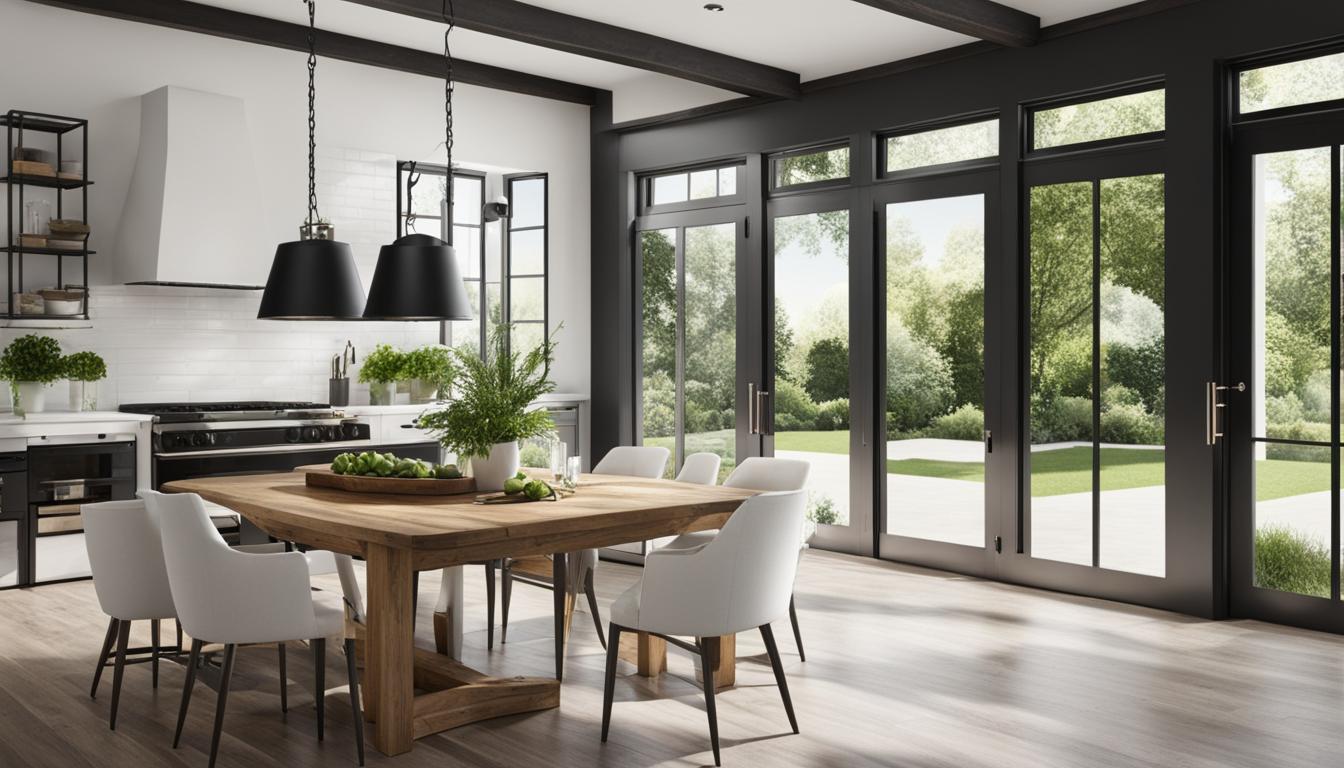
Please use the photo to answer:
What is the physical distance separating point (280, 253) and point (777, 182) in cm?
420

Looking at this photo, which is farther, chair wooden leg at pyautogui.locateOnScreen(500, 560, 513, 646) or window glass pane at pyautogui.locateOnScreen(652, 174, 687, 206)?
window glass pane at pyautogui.locateOnScreen(652, 174, 687, 206)

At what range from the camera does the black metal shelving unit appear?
633cm

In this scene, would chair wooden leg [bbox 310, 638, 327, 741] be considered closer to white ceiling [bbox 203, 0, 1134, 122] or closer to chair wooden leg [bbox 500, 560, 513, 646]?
chair wooden leg [bbox 500, 560, 513, 646]

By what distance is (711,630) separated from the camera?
3691 millimetres

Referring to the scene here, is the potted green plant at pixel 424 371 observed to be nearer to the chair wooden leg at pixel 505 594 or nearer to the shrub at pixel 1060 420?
the chair wooden leg at pixel 505 594

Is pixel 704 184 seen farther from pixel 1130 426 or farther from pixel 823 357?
pixel 1130 426

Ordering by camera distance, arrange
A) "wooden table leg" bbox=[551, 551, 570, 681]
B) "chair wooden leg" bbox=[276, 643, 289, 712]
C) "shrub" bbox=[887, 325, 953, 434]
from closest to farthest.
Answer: "chair wooden leg" bbox=[276, 643, 289, 712] → "wooden table leg" bbox=[551, 551, 570, 681] → "shrub" bbox=[887, 325, 953, 434]

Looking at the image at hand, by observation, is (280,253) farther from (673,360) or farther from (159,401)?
(673,360)

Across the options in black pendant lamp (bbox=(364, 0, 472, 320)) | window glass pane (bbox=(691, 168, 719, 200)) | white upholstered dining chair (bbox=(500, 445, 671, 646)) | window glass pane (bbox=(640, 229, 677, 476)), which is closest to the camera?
black pendant lamp (bbox=(364, 0, 472, 320))

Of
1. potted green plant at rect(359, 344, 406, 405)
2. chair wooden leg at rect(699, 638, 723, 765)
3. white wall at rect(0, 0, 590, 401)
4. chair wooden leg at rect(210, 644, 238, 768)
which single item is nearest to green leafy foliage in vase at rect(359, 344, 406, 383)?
potted green plant at rect(359, 344, 406, 405)

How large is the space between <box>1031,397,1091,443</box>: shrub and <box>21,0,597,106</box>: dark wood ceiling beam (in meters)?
4.35

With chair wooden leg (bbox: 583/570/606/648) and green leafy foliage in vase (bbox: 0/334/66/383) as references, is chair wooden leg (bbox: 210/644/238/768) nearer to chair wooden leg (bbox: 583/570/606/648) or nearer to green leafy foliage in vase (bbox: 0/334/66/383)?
chair wooden leg (bbox: 583/570/606/648)

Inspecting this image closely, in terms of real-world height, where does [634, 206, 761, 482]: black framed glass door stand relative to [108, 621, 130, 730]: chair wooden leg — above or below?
above

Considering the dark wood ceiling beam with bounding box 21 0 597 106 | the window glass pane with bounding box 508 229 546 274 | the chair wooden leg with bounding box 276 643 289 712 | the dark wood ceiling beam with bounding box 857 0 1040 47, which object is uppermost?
the dark wood ceiling beam with bounding box 21 0 597 106
